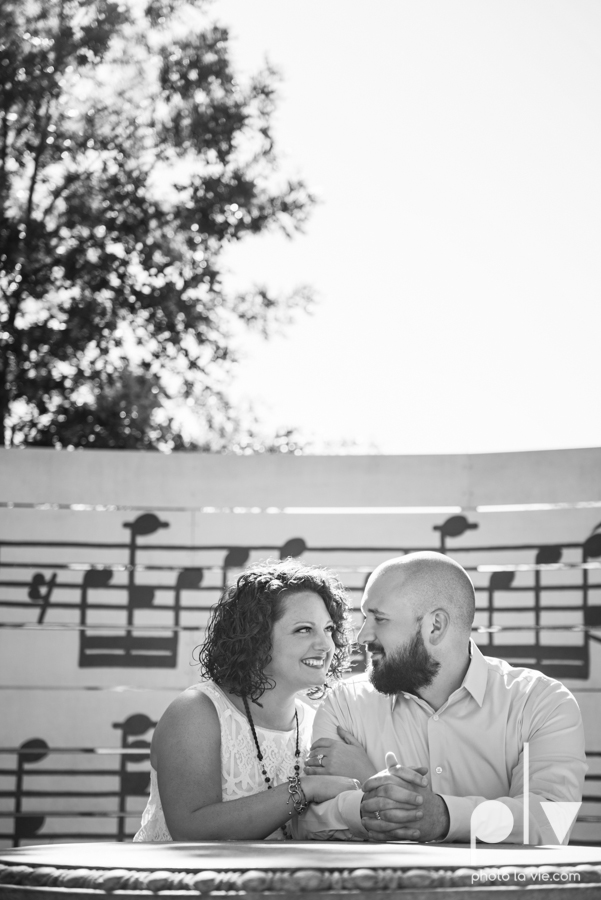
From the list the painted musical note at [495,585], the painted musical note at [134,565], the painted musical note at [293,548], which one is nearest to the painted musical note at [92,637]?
the painted musical note at [134,565]

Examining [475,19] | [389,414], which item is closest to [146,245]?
[389,414]

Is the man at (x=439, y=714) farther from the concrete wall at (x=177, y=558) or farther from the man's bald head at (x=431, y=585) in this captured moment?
the concrete wall at (x=177, y=558)

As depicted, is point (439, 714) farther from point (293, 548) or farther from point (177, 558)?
point (177, 558)

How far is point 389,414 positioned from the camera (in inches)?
362

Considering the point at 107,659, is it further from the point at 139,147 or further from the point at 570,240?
the point at 139,147

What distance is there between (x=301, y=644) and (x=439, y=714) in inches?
18.2

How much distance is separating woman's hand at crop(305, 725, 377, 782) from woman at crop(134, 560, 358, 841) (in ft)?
0.20

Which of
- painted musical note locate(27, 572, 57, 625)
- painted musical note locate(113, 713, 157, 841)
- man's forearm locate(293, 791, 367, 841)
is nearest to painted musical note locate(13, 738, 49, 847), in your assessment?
painted musical note locate(113, 713, 157, 841)

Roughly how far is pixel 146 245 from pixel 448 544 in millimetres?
5027

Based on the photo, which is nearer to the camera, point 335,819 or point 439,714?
point 335,819

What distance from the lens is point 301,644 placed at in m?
2.83

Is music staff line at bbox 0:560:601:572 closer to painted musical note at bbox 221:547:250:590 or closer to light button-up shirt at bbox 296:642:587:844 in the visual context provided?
painted musical note at bbox 221:547:250:590

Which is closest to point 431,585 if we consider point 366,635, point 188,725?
point 366,635

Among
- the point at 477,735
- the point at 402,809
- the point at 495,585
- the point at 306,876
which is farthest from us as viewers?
the point at 495,585
